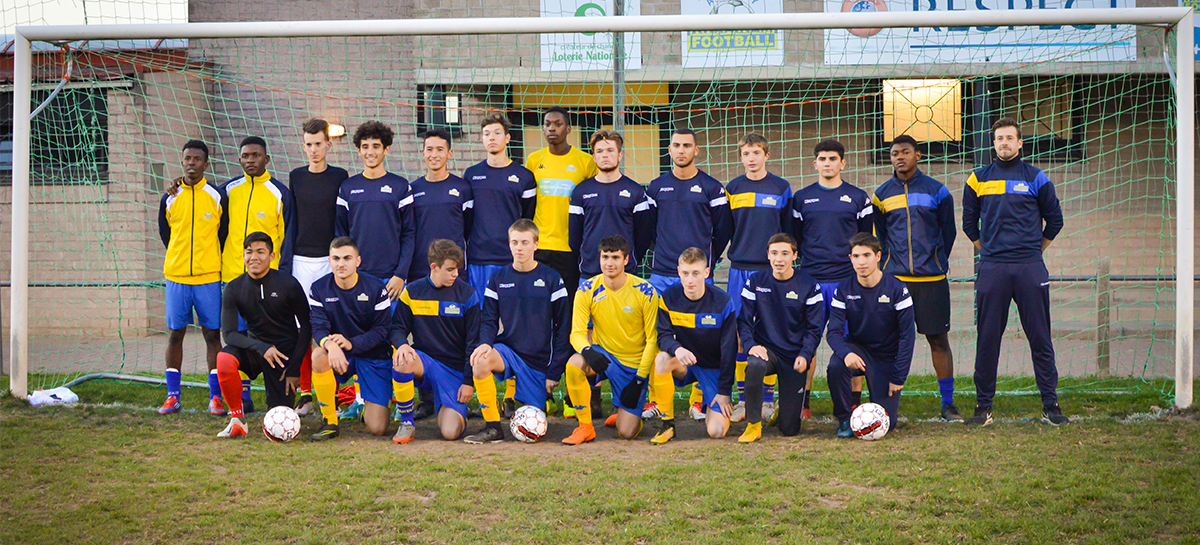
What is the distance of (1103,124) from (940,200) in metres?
5.93

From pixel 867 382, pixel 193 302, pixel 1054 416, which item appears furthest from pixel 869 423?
pixel 193 302

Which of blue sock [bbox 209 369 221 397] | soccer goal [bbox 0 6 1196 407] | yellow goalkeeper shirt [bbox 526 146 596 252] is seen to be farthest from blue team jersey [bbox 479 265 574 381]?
soccer goal [bbox 0 6 1196 407]

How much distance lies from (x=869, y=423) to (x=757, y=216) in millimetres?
1433

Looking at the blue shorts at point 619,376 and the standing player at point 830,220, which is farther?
the standing player at point 830,220

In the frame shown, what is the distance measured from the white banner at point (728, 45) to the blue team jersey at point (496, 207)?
12.6 feet

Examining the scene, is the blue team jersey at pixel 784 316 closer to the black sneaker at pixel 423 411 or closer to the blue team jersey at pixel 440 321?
the blue team jersey at pixel 440 321

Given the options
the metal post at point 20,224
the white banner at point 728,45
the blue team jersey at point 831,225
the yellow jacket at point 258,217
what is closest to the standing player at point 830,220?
the blue team jersey at point 831,225

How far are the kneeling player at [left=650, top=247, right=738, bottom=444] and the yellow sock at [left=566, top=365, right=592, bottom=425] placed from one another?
399mm

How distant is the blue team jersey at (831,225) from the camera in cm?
552

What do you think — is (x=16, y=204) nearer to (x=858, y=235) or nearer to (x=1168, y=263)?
(x=858, y=235)

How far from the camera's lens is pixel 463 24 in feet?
19.2

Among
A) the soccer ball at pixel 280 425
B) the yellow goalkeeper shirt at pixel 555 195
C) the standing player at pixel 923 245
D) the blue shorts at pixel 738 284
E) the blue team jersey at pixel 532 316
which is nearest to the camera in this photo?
the soccer ball at pixel 280 425

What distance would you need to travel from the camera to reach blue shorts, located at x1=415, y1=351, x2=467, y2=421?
5.14 m

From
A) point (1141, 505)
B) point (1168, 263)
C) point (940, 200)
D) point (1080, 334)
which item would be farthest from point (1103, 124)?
point (1141, 505)
